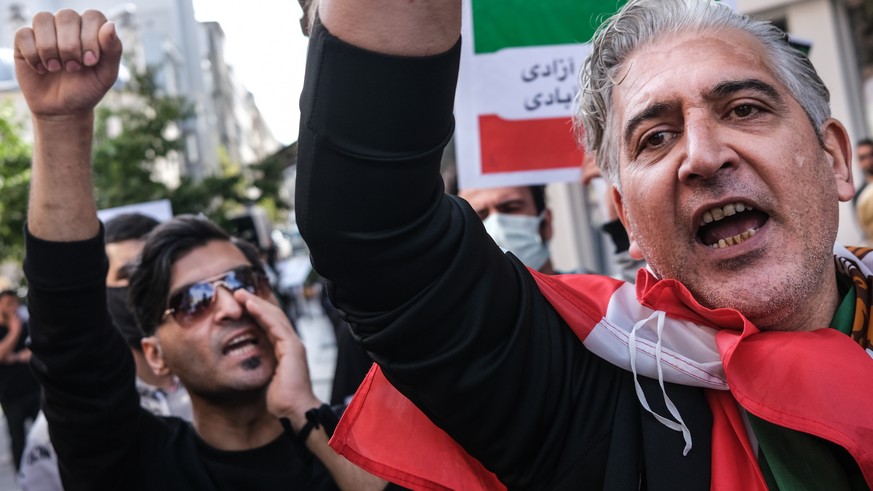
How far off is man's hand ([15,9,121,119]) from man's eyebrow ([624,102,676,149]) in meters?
1.16

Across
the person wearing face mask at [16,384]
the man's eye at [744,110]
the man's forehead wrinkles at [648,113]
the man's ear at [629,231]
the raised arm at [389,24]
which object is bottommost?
the person wearing face mask at [16,384]

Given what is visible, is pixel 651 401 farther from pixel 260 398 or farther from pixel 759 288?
pixel 260 398

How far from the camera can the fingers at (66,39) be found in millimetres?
1943

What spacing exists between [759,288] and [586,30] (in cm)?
180

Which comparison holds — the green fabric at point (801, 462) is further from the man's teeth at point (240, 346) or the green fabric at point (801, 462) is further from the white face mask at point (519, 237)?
the white face mask at point (519, 237)

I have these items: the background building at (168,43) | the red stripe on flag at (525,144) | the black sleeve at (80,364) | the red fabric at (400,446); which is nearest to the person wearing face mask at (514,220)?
the red stripe on flag at (525,144)

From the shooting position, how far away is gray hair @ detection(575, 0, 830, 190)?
162cm

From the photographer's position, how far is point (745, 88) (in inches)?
60.4

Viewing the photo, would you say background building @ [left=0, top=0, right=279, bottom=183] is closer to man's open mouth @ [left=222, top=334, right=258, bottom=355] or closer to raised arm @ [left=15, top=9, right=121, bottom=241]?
man's open mouth @ [left=222, top=334, right=258, bottom=355]

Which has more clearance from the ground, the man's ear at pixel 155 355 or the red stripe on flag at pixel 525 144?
the red stripe on flag at pixel 525 144

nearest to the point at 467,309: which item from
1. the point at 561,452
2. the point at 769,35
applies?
the point at 561,452

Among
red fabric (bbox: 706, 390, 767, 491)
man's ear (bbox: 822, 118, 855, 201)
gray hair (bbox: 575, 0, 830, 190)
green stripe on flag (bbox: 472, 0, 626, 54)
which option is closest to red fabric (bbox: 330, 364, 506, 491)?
red fabric (bbox: 706, 390, 767, 491)

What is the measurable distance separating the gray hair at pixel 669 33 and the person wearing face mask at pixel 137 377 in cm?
174

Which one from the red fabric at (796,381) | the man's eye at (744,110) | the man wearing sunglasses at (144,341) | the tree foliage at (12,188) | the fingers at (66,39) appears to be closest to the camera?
the red fabric at (796,381)
